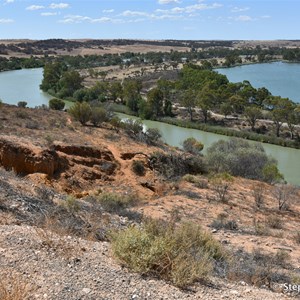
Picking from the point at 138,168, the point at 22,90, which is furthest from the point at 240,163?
→ the point at 22,90

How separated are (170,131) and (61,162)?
26615 mm

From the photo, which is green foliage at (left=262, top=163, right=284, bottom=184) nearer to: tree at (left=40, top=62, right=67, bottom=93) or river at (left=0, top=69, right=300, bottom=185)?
river at (left=0, top=69, right=300, bottom=185)

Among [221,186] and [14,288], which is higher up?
[14,288]

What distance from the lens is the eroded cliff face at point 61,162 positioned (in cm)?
1603

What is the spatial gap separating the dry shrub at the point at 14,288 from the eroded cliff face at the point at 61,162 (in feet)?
34.0

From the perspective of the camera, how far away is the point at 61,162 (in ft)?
56.5

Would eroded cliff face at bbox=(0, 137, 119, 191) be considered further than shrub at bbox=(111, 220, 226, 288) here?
Yes

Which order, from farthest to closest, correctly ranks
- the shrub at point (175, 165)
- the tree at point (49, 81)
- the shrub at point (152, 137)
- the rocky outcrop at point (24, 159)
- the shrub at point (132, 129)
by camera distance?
1. the tree at point (49, 81)
2. the shrub at point (132, 129)
3. the shrub at point (152, 137)
4. the shrub at point (175, 165)
5. the rocky outcrop at point (24, 159)

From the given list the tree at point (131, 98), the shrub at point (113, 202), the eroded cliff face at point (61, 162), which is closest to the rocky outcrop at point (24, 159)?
the eroded cliff face at point (61, 162)

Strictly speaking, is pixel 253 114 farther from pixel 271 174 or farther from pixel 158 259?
pixel 158 259

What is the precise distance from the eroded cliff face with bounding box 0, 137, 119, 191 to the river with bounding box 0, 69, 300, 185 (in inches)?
576

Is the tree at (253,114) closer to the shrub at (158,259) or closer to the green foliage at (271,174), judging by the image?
the green foliage at (271,174)

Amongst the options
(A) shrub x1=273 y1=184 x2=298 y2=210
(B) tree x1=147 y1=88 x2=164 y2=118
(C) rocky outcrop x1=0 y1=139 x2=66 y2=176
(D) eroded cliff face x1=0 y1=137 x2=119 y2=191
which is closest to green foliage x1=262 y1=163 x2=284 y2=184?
(A) shrub x1=273 y1=184 x2=298 y2=210

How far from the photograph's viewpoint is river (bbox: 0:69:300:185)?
3175 centimetres
